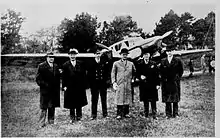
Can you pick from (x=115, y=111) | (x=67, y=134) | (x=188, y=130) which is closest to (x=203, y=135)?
(x=188, y=130)

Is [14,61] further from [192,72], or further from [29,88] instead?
[192,72]

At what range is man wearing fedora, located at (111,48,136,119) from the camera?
461 centimetres

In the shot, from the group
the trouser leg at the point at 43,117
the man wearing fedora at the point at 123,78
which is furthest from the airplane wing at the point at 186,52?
the trouser leg at the point at 43,117

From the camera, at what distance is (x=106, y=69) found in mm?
4637

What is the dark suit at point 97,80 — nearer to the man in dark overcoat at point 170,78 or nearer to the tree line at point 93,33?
the tree line at point 93,33

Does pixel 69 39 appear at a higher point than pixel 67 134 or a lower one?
higher

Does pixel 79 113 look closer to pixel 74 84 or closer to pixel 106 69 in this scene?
pixel 74 84

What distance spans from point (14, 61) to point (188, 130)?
2.47 m

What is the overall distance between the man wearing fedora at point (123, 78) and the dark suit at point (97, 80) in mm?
122

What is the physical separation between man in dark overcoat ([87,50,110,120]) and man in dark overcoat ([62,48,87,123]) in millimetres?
105

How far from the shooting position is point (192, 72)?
473cm

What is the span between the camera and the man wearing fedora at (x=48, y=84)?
4535mm

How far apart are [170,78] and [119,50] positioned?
78 centimetres

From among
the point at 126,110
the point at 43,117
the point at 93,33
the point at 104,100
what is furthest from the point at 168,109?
the point at 43,117
